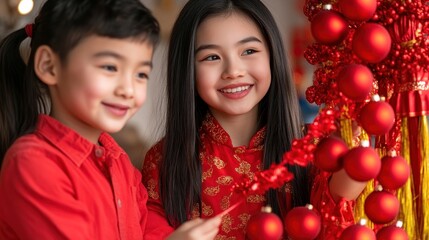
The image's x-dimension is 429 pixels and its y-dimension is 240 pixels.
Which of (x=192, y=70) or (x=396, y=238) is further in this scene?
(x=192, y=70)

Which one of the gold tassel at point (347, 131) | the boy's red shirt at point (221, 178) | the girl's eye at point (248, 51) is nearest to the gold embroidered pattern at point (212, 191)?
the boy's red shirt at point (221, 178)

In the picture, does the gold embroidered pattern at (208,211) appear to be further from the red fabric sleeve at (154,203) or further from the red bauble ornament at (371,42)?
the red bauble ornament at (371,42)

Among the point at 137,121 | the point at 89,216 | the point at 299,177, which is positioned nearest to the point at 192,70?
the point at 299,177

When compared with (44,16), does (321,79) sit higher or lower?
lower

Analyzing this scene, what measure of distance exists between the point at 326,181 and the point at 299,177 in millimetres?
172

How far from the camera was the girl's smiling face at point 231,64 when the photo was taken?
118cm

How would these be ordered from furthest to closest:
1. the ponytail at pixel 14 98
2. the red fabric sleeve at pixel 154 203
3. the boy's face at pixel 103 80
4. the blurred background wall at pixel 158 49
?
the blurred background wall at pixel 158 49 → the red fabric sleeve at pixel 154 203 → the ponytail at pixel 14 98 → the boy's face at pixel 103 80

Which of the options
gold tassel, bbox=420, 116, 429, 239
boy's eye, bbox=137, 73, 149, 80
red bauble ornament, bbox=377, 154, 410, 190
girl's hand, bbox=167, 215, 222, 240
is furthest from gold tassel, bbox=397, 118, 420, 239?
boy's eye, bbox=137, 73, 149, 80

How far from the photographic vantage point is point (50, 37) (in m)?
0.94

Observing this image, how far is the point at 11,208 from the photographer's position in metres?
0.91

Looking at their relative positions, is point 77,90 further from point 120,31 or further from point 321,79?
point 321,79

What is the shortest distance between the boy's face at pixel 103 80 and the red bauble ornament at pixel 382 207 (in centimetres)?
34

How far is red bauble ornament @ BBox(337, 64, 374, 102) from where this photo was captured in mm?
823

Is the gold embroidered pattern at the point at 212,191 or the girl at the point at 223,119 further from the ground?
the girl at the point at 223,119
